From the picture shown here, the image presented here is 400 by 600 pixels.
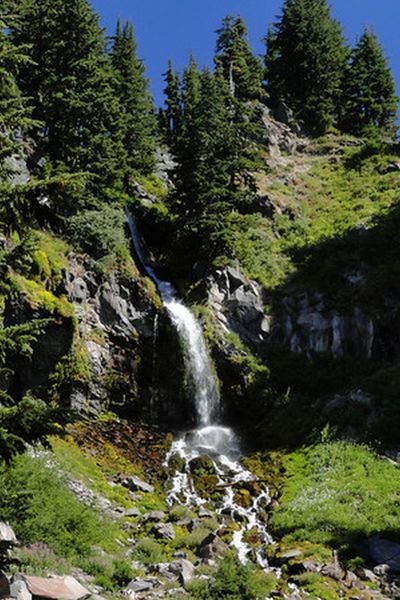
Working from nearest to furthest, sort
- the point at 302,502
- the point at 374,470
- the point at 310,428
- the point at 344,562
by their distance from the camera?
the point at 344,562 → the point at 302,502 → the point at 374,470 → the point at 310,428

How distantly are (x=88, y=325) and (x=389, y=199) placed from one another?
26990mm

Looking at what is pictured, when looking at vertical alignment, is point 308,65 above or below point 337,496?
above

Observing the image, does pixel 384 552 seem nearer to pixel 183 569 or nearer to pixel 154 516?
pixel 183 569

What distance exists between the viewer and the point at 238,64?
59.5 metres

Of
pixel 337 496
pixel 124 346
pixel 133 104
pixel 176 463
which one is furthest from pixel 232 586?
pixel 133 104

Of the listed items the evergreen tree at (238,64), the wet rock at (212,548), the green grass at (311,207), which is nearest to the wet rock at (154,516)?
the wet rock at (212,548)

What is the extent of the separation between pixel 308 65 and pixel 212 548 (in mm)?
55592

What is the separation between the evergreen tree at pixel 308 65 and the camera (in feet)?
196

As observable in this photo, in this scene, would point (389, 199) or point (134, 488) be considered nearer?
point (134, 488)

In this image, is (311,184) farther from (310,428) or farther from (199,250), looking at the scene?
(310,428)

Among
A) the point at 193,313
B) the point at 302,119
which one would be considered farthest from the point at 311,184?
the point at 193,313

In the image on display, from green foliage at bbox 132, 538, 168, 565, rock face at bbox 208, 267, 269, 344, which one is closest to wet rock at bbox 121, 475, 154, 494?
green foliage at bbox 132, 538, 168, 565

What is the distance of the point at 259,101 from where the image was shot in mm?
59969

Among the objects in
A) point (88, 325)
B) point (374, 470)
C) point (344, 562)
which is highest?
point (88, 325)
